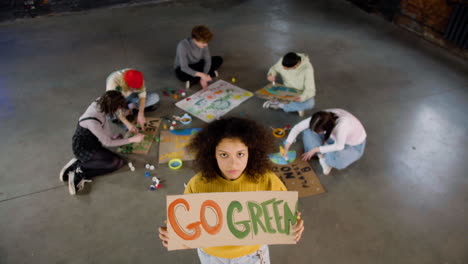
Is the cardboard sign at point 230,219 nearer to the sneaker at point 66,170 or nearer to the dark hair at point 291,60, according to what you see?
the sneaker at point 66,170

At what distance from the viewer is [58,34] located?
5.76m

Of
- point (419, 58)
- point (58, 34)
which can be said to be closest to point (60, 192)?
point (58, 34)

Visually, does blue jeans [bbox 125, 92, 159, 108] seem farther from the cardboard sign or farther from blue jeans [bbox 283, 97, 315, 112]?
the cardboard sign

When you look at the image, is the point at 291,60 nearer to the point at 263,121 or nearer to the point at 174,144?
the point at 263,121

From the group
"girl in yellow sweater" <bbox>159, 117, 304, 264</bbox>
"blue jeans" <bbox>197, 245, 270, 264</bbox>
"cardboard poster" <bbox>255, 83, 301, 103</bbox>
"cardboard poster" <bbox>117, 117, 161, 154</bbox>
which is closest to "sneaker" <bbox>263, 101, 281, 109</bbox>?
"cardboard poster" <bbox>255, 83, 301, 103</bbox>

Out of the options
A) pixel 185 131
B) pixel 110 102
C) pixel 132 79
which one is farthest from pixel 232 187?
pixel 132 79

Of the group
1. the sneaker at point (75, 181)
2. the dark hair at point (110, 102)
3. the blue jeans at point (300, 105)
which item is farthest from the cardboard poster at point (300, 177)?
the sneaker at point (75, 181)

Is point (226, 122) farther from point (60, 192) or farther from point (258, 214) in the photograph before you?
point (60, 192)

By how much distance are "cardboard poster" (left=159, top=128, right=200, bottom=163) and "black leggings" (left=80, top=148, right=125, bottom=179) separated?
1.52 ft

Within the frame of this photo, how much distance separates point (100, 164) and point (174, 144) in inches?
30.8

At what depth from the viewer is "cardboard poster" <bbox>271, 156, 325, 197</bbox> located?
2.77m

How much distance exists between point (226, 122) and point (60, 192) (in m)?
2.18

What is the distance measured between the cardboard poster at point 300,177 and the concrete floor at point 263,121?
0.08 m

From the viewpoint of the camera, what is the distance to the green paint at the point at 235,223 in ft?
4.61
